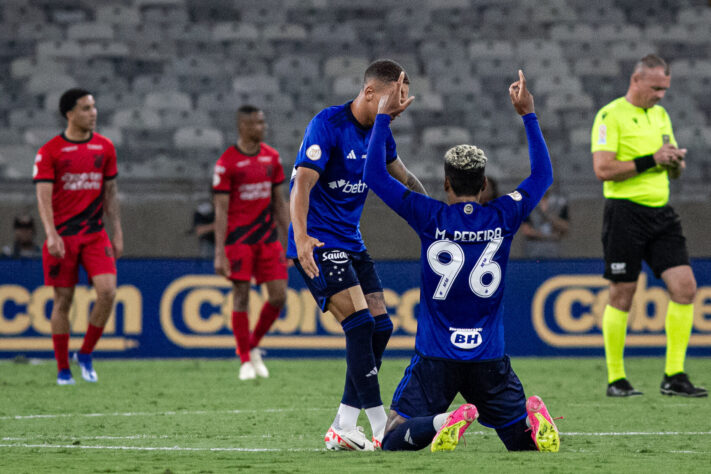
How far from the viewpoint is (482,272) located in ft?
15.7

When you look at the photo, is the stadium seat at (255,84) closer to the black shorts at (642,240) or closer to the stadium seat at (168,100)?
the stadium seat at (168,100)

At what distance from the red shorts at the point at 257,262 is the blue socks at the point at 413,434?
16.6 ft

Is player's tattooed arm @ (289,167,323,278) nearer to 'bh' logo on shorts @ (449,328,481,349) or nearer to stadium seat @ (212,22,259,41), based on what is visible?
'bh' logo on shorts @ (449,328,481,349)

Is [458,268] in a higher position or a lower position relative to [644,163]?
lower

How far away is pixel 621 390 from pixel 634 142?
1.86 m

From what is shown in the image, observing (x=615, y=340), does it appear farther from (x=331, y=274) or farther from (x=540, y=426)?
(x=540, y=426)

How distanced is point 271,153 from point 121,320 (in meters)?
2.97

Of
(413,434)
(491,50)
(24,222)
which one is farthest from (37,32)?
(413,434)

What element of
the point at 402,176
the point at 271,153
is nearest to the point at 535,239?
the point at 271,153

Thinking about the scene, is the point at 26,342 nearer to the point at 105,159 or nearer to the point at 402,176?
the point at 105,159

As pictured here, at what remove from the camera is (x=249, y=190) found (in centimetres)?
993

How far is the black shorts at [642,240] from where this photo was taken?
26.5 feet

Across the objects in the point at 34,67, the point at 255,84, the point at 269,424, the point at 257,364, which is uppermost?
the point at 34,67

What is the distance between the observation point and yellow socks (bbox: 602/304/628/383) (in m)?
8.17
